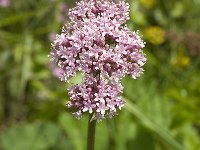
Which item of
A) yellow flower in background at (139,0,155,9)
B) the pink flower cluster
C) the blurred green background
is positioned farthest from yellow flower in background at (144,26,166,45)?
the pink flower cluster

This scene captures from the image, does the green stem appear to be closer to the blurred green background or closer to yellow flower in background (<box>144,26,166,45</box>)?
the blurred green background

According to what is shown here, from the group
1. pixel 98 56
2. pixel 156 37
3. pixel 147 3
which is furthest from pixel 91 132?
pixel 147 3

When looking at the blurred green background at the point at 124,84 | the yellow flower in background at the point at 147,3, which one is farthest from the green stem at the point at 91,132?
the yellow flower in background at the point at 147,3

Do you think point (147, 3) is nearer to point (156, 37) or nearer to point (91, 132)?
point (156, 37)

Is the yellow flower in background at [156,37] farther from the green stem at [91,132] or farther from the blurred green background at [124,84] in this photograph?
the green stem at [91,132]

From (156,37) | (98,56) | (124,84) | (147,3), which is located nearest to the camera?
(98,56)

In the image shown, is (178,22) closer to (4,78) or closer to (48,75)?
(48,75)

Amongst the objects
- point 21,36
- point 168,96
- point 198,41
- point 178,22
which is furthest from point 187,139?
point 178,22
